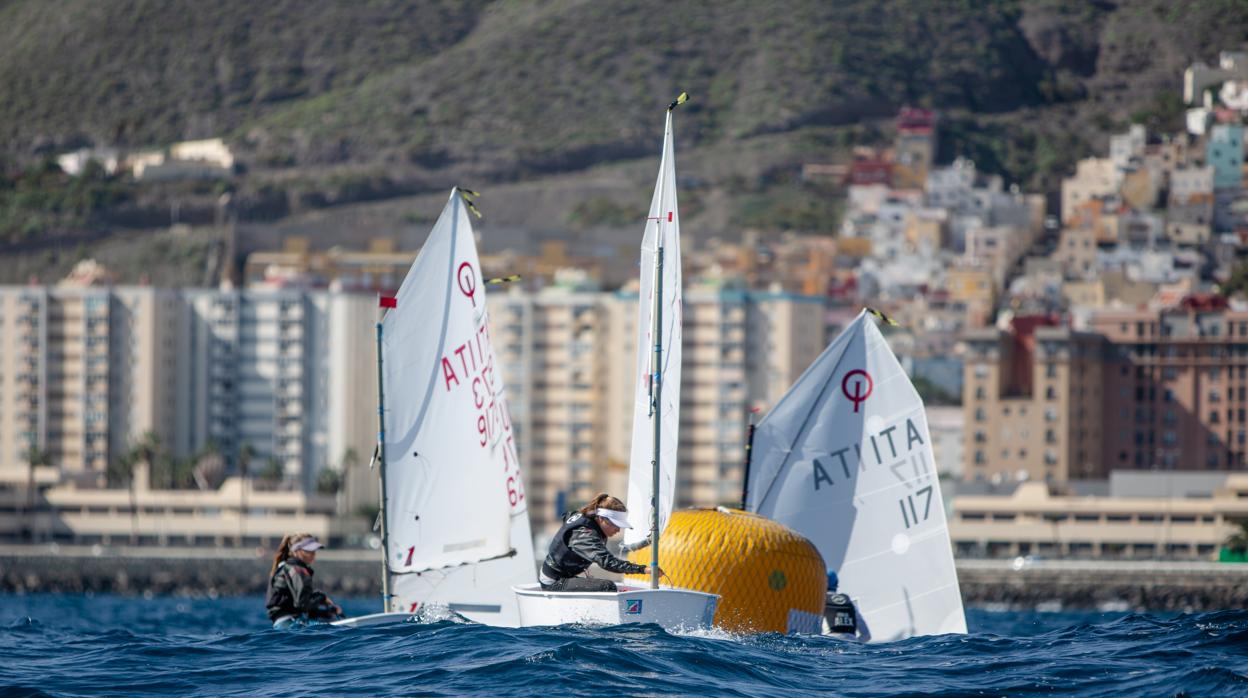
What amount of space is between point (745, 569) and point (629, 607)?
2576 mm

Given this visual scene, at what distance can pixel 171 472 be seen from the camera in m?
151

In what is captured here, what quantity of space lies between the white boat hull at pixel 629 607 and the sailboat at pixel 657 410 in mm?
12

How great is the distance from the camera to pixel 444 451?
112 feet

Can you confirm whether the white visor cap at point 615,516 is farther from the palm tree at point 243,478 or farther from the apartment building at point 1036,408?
the apartment building at point 1036,408

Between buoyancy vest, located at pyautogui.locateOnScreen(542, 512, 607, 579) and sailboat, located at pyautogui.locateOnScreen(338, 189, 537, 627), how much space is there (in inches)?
203

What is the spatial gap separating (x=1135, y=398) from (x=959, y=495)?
73.4 ft

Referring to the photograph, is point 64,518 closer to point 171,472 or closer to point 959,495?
point 171,472

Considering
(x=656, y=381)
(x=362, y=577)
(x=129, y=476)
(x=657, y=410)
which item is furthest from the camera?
(x=129, y=476)

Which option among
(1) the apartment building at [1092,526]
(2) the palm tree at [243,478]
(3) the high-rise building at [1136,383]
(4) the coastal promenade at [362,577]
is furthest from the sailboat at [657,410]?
(3) the high-rise building at [1136,383]

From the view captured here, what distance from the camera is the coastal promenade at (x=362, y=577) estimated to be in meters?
116

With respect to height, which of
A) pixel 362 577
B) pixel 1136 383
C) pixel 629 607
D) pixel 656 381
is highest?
pixel 1136 383

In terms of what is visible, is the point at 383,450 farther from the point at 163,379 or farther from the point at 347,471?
the point at 163,379

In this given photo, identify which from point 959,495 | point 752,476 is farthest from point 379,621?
point 959,495

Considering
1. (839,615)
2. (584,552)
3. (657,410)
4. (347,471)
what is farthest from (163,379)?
(584,552)
